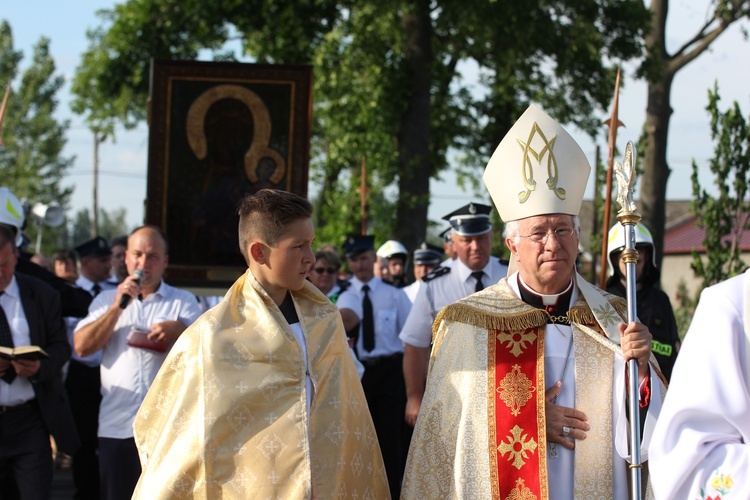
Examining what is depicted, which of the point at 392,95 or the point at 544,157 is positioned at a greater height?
the point at 392,95

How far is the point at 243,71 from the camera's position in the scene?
1024 cm

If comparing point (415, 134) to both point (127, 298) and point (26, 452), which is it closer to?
point (127, 298)

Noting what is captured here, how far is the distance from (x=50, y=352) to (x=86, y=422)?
272 cm

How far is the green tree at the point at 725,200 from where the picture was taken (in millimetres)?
11852

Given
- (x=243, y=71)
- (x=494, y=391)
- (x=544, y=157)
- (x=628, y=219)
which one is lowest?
(x=494, y=391)

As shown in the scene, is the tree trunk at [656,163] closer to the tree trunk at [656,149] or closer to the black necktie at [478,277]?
the tree trunk at [656,149]

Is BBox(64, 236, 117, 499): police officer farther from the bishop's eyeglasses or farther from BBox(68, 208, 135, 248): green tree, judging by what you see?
BBox(68, 208, 135, 248): green tree

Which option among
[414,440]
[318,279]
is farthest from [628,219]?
[318,279]

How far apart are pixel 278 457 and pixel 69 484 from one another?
739 centimetres

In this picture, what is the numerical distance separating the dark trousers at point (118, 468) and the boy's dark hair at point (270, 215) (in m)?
2.26

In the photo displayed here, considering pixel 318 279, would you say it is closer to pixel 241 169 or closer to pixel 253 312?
pixel 241 169

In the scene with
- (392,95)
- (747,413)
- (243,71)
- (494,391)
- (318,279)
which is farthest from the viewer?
(392,95)

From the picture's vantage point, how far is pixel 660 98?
1947 cm

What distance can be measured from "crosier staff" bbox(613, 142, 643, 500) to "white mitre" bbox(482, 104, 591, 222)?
Result: 30cm
